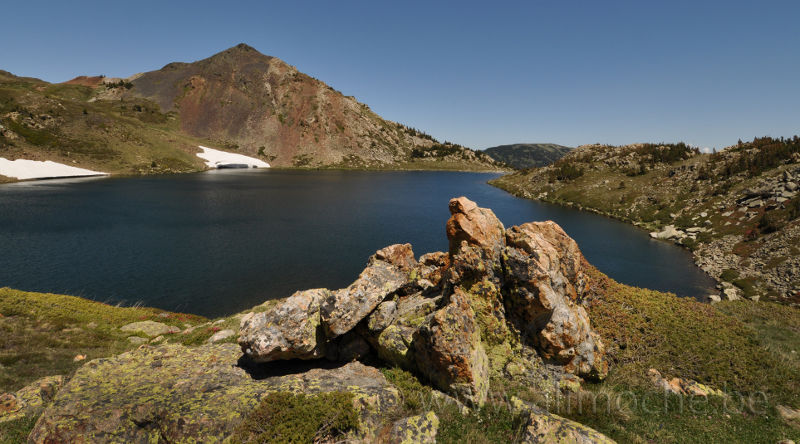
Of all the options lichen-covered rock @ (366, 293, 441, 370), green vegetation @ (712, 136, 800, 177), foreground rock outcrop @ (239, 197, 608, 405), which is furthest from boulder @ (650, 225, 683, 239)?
lichen-covered rock @ (366, 293, 441, 370)

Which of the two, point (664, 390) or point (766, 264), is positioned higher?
point (766, 264)

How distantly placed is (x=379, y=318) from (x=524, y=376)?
663cm

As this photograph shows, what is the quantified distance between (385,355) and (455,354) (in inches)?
146

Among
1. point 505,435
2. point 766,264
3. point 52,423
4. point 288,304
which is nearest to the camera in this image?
point 52,423

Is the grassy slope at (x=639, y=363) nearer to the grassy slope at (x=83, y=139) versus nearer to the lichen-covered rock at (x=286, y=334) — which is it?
the lichen-covered rock at (x=286, y=334)

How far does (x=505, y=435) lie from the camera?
1040 centimetres

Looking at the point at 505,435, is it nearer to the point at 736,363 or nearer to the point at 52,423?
the point at 736,363

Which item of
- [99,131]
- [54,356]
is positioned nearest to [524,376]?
[54,356]

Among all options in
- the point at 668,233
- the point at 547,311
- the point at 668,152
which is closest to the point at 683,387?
the point at 547,311

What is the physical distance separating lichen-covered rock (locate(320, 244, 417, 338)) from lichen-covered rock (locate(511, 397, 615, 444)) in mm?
7536

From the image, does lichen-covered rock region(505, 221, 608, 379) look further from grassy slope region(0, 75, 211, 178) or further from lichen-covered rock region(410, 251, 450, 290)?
grassy slope region(0, 75, 211, 178)

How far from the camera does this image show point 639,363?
14.4m

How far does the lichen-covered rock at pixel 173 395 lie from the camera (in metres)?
9.41

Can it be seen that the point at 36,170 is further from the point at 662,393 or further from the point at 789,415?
the point at 789,415
